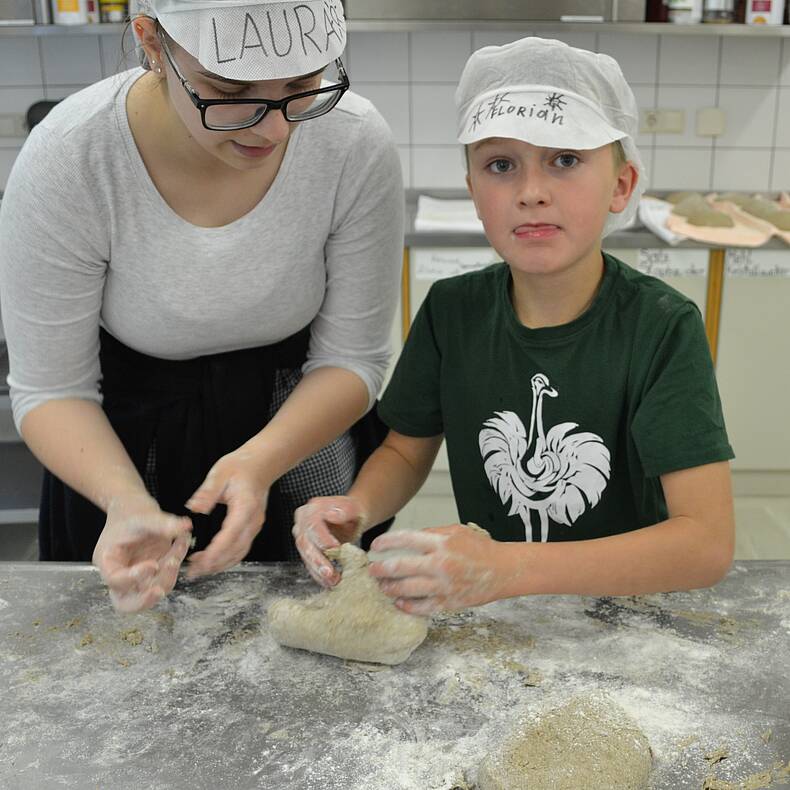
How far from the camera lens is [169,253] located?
4.05ft

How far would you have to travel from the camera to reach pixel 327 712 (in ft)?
2.96

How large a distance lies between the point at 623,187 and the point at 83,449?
Result: 75cm

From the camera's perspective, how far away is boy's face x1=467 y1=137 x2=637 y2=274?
112 cm

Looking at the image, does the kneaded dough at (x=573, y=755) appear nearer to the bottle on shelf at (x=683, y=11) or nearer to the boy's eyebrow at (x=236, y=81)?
the boy's eyebrow at (x=236, y=81)

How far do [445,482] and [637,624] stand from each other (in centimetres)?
206

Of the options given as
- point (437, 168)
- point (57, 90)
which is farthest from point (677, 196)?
point (57, 90)

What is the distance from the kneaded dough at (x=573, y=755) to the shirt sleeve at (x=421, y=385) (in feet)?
1.77

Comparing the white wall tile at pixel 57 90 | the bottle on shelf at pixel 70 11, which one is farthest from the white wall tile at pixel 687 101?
the white wall tile at pixel 57 90

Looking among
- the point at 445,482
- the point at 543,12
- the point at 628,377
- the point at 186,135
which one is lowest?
the point at 445,482

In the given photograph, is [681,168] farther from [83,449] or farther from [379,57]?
[83,449]

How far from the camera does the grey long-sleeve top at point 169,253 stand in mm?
1175

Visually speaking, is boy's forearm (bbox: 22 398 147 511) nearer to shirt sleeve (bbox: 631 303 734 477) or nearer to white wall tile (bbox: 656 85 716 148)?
shirt sleeve (bbox: 631 303 734 477)

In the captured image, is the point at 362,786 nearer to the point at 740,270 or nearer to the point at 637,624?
the point at 637,624

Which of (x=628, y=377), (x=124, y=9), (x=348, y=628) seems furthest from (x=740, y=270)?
(x=348, y=628)
